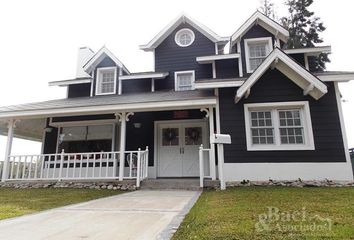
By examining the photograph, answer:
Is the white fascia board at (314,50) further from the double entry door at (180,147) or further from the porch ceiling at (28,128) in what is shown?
the porch ceiling at (28,128)

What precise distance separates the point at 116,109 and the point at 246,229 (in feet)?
23.1

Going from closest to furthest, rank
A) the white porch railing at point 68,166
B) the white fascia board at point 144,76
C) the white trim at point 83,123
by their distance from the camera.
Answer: the white porch railing at point 68,166, the white trim at point 83,123, the white fascia board at point 144,76

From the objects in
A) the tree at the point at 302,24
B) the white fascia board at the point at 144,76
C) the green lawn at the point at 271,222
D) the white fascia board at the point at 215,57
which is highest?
the tree at the point at 302,24

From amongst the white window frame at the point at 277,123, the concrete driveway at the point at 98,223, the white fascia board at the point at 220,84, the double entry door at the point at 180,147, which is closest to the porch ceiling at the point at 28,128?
the double entry door at the point at 180,147

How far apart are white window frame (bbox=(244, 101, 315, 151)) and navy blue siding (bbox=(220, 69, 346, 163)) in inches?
4.7

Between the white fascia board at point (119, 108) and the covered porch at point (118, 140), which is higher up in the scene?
the white fascia board at point (119, 108)

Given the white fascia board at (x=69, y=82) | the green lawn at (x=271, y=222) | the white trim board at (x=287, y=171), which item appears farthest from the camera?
the white fascia board at (x=69, y=82)

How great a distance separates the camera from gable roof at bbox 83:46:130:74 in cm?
1219

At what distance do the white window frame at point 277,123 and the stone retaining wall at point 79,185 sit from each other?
428 cm

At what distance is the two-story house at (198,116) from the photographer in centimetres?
800

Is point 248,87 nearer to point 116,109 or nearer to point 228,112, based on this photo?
point 228,112

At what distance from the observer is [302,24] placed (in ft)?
71.7

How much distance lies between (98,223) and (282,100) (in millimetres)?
7044

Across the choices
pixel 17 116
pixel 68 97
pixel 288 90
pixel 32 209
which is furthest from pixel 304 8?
pixel 32 209
